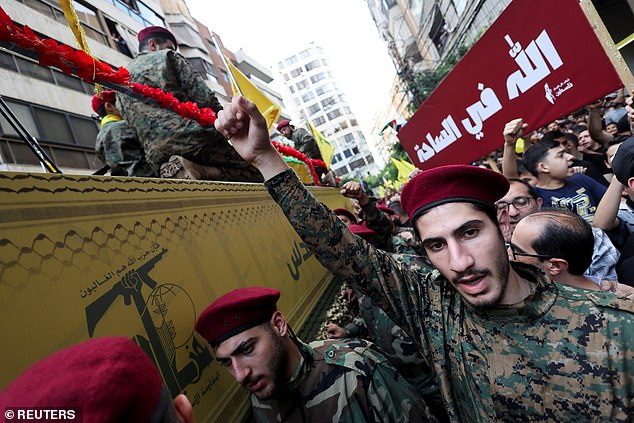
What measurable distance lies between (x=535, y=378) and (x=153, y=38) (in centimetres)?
385

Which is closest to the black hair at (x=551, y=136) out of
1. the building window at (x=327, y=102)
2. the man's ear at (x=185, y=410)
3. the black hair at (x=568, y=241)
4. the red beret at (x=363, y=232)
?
the black hair at (x=568, y=241)

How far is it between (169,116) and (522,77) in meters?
3.47

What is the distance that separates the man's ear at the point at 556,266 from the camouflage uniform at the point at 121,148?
145 inches

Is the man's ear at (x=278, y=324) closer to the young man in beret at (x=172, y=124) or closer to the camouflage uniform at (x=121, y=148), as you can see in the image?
the young man in beret at (x=172, y=124)

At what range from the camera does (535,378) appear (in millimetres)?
1268

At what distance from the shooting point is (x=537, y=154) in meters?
3.51

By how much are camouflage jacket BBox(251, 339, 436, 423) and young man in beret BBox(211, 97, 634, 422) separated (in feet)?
0.82

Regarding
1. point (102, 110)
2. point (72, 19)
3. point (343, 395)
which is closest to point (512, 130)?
point (343, 395)

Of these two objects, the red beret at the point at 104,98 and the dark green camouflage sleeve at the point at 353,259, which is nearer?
the dark green camouflage sleeve at the point at 353,259

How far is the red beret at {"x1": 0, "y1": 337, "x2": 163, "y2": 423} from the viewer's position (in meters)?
0.55

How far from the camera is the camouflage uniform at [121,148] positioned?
3.70 m

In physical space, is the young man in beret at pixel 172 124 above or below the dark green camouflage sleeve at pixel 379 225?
above

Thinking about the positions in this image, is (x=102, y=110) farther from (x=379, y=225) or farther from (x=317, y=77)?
(x=317, y=77)

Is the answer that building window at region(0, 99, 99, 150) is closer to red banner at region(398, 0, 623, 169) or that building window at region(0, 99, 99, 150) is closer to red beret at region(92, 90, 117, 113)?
red beret at region(92, 90, 117, 113)
